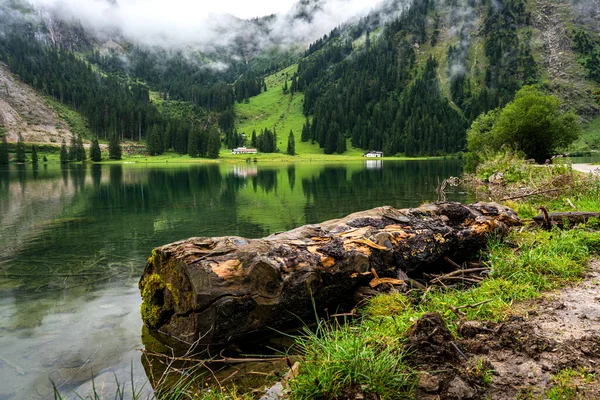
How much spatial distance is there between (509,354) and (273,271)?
4.12 meters

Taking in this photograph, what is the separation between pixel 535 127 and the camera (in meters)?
47.5

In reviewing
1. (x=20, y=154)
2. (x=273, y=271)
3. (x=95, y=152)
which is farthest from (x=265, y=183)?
(x=20, y=154)

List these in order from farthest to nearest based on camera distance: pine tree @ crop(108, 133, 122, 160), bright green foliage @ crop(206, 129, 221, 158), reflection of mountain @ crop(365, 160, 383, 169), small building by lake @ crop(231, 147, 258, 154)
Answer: small building by lake @ crop(231, 147, 258, 154) → bright green foliage @ crop(206, 129, 221, 158) → pine tree @ crop(108, 133, 122, 160) → reflection of mountain @ crop(365, 160, 383, 169)

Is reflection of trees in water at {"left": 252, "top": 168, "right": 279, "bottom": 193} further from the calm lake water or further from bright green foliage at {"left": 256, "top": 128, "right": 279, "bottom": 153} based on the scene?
bright green foliage at {"left": 256, "top": 128, "right": 279, "bottom": 153}

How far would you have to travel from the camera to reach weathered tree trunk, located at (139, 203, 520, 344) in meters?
7.05

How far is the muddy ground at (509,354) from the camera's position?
12.9 feet

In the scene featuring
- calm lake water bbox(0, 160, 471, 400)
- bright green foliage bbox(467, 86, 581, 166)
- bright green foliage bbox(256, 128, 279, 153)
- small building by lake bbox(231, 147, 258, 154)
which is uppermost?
bright green foliage bbox(256, 128, 279, 153)

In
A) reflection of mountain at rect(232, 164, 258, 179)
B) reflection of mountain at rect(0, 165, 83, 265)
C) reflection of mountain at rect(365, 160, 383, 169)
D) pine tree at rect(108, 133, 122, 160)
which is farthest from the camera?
pine tree at rect(108, 133, 122, 160)

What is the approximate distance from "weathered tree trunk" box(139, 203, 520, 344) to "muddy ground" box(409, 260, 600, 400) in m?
2.25

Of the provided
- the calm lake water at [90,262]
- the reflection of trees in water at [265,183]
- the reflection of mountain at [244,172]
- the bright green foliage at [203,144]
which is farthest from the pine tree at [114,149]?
the calm lake water at [90,262]

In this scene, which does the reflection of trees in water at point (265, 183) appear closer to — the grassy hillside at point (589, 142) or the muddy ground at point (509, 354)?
the muddy ground at point (509, 354)

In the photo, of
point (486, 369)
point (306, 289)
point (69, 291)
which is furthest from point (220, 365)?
point (69, 291)

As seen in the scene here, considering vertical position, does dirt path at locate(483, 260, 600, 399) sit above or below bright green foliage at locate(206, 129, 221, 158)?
below

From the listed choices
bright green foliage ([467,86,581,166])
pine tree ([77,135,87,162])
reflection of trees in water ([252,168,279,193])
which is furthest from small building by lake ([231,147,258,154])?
bright green foliage ([467,86,581,166])
